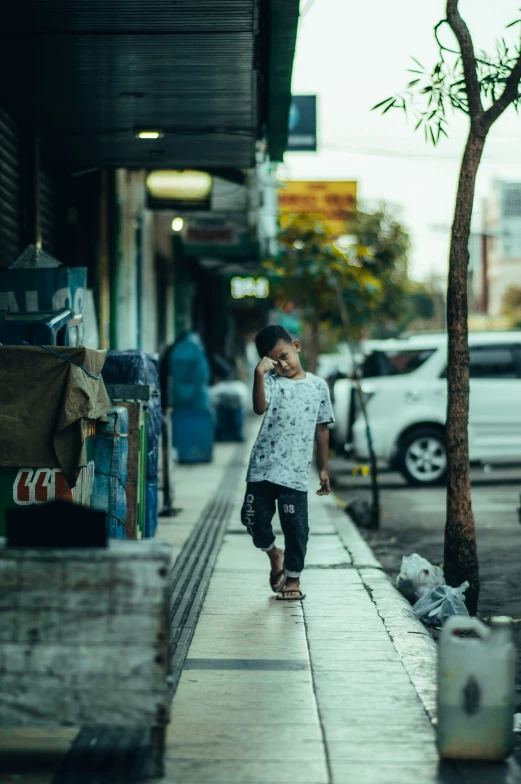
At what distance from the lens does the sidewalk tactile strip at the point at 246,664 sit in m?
5.38

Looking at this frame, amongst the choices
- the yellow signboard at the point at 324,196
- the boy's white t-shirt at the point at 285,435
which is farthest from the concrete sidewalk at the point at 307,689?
the yellow signboard at the point at 324,196

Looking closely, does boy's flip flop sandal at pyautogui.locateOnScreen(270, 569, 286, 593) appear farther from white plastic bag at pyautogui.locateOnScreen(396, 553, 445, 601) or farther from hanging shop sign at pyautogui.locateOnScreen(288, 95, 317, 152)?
hanging shop sign at pyautogui.locateOnScreen(288, 95, 317, 152)

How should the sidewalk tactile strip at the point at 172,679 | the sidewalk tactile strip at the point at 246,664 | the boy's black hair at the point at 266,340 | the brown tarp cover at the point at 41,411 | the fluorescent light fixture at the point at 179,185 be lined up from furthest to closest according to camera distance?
the fluorescent light fixture at the point at 179,185 < the boy's black hair at the point at 266,340 < the brown tarp cover at the point at 41,411 < the sidewalk tactile strip at the point at 246,664 < the sidewalk tactile strip at the point at 172,679

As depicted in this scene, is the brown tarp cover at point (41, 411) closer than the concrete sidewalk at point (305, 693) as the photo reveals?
No

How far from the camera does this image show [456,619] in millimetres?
Result: 4156

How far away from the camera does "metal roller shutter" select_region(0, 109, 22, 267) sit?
30.7ft

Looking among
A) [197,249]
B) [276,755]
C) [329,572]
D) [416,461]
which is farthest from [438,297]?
[276,755]

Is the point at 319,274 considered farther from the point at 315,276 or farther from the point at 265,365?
the point at 265,365

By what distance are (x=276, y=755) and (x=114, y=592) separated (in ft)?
2.92

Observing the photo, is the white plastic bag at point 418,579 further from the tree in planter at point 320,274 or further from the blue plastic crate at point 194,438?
the blue plastic crate at point 194,438

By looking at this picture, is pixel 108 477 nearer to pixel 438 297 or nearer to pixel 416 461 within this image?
pixel 416 461

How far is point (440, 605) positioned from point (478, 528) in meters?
4.23

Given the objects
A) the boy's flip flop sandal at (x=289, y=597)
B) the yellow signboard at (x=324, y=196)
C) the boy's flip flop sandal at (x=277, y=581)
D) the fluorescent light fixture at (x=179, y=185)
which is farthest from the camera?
the yellow signboard at (x=324, y=196)

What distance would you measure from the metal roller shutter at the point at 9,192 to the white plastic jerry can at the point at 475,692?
20.1 feet
